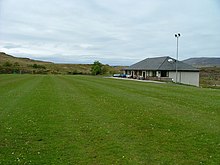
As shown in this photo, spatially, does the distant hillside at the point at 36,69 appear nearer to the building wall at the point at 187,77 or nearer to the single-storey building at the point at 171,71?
the single-storey building at the point at 171,71

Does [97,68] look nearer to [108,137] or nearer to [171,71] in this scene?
[171,71]

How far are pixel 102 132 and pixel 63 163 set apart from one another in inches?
106

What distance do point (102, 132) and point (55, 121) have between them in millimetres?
2354

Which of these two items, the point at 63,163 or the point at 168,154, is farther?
the point at 168,154

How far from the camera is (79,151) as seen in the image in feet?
20.8

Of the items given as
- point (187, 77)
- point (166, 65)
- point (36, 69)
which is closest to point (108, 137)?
point (187, 77)

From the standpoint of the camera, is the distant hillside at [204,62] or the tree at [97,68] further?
the distant hillside at [204,62]

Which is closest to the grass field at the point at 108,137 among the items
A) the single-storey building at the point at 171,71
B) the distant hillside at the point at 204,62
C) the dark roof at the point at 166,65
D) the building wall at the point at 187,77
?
the single-storey building at the point at 171,71

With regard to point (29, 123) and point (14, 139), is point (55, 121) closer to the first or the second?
point (29, 123)

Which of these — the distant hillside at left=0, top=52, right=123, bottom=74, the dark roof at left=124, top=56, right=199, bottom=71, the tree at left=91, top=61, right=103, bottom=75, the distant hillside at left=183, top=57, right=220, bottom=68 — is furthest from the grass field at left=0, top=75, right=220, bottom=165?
the distant hillside at left=183, top=57, right=220, bottom=68

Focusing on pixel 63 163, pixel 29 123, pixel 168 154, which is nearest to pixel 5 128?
pixel 29 123

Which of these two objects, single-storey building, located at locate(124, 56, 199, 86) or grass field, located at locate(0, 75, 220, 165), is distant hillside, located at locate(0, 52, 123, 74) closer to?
single-storey building, located at locate(124, 56, 199, 86)

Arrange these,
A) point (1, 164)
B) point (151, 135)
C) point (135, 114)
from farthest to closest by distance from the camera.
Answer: point (135, 114) → point (151, 135) → point (1, 164)

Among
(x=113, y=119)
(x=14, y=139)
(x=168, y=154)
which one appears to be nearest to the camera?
(x=168, y=154)
